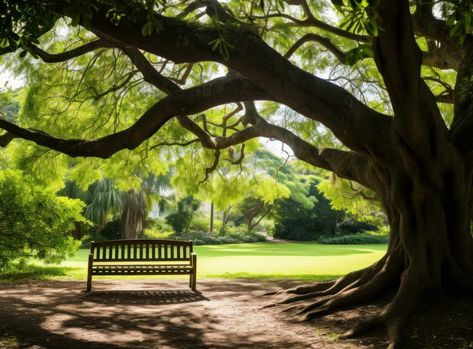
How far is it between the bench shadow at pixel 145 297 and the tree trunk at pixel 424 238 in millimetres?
2655

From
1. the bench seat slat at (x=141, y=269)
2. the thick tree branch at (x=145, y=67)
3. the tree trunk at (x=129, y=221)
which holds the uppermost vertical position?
the thick tree branch at (x=145, y=67)

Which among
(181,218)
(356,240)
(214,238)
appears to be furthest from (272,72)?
(181,218)

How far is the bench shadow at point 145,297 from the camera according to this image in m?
9.27

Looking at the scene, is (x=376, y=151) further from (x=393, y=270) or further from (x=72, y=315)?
(x=72, y=315)

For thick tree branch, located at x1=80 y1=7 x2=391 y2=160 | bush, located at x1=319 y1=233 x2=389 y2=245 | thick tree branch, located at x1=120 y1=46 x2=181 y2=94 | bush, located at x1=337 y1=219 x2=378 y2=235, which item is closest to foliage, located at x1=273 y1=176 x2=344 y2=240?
bush, located at x1=337 y1=219 x2=378 y2=235

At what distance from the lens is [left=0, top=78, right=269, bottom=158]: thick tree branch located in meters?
7.73

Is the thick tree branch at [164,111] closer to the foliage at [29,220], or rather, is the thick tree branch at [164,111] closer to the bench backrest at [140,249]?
the bench backrest at [140,249]

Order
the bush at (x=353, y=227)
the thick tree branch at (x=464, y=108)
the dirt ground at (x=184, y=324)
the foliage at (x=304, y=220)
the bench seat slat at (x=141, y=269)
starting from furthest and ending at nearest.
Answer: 1. the bush at (x=353, y=227)
2. the foliage at (x=304, y=220)
3. the bench seat slat at (x=141, y=269)
4. the thick tree branch at (x=464, y=108)
5. the dirt ground at (x=184, y=324)

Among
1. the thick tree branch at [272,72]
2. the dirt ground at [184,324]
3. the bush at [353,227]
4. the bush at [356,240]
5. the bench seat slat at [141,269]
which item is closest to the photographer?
the dirt ground at [184,324]

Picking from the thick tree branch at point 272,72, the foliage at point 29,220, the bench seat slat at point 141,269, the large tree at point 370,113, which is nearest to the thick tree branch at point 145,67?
the large tree at point 370,113

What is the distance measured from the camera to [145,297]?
32.1 ft

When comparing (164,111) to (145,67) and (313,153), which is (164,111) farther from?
(313,153)

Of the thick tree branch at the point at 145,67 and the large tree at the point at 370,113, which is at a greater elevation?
the thick tree branch at the point at 145,67

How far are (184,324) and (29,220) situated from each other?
26.9ft
